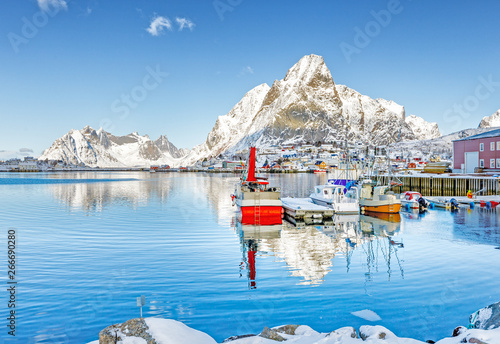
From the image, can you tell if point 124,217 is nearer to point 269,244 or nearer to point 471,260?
point 269,244

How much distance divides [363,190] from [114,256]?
33.0 meters

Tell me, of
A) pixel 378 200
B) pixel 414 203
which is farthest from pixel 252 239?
pixel 414 203

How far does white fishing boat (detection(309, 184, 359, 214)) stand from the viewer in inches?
1571

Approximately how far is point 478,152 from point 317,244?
58.4m

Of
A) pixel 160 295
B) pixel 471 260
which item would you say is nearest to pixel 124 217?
pixel 160 295

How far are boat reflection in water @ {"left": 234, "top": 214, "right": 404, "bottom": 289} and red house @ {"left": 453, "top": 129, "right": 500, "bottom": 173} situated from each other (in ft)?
128

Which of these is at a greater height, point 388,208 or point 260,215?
point 260,215

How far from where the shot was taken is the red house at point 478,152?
6394 centimetres

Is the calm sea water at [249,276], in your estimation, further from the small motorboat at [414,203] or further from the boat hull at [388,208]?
the small motorboat at [414,203]

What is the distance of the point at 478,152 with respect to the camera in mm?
68500

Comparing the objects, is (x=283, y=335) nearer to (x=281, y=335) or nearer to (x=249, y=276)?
(x=281, y=335)

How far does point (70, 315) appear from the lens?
12.3 metres

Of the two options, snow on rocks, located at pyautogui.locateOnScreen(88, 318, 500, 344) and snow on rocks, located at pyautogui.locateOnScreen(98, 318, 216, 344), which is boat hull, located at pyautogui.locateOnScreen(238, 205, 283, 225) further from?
snow on rocks, located at pyautogui.locateOnScreen(98, 318, 216, 344)

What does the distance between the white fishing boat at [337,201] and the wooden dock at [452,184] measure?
558 inches
